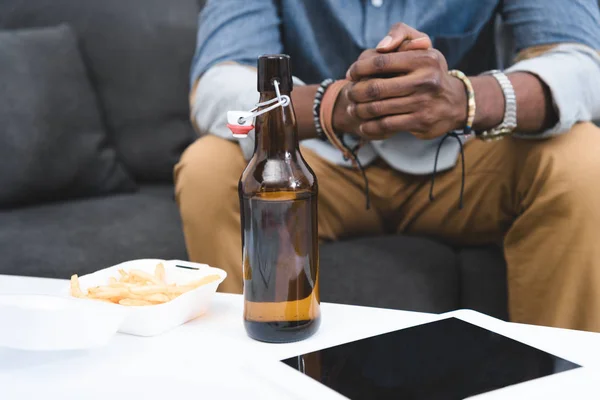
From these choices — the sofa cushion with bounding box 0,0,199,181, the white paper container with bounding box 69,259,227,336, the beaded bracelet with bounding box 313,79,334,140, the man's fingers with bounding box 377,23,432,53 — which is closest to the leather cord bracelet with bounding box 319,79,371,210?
the beaded bracelet with bounding box 313,79,334,140

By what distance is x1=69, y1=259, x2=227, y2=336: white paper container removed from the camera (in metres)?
0.70

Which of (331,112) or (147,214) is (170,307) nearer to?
(331,112)

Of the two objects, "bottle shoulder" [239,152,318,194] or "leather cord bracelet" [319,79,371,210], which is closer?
"bottle shoulder" [239,152,318,194]

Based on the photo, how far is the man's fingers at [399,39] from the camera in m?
1.03

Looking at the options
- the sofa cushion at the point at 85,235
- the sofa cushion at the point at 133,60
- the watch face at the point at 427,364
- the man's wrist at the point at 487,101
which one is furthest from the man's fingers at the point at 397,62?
the sofa cushion at the point at 133,60

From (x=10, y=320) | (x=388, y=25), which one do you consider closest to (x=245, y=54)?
(x=388, y=25)

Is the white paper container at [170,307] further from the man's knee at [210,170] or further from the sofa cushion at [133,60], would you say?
the sofa cushion at [133,60]

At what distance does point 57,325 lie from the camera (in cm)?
65

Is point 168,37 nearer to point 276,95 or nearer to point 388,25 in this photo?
point 388,25

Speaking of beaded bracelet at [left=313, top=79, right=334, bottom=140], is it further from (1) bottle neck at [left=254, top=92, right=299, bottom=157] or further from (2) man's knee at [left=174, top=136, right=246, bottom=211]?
(1) bottle neck at [left=254, top=92, right=299, bottom=157]

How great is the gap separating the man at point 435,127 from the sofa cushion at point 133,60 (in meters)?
0.44

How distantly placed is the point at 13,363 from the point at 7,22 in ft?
4.78

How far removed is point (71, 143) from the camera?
172 cm

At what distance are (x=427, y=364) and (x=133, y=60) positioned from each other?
4.83ft
